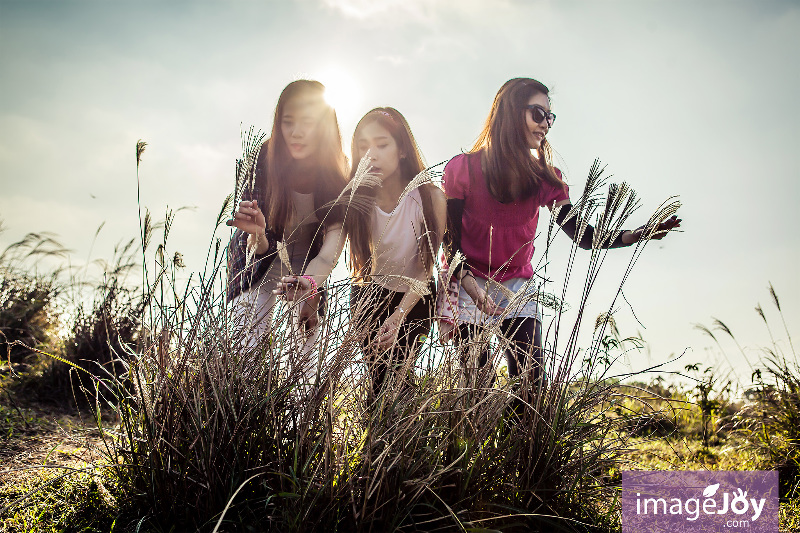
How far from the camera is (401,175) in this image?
297 cm

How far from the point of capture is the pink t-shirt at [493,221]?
108 inches

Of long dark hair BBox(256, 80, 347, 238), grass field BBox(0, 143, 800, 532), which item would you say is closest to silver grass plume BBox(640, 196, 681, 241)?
grass field BBox(0, 143, 800, 532)

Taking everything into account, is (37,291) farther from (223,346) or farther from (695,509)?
(695,509)

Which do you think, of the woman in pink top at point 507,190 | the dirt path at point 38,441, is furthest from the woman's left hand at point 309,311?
Answer: the woman in pink top at point 507,190

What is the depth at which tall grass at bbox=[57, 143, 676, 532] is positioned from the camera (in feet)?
4.70

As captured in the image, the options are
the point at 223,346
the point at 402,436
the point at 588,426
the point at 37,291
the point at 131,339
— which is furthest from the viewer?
the point at 37,291

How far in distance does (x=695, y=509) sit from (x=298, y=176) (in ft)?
7.44

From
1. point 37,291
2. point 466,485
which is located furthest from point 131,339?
point 466,485

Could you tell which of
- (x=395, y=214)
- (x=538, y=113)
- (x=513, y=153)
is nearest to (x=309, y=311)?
(x=395, y=214)

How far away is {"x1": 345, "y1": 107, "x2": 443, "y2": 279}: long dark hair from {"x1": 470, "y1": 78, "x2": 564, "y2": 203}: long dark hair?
0.32 m

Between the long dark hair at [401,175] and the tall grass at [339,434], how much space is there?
36.7 inches

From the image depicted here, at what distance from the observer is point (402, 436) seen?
1.46 m

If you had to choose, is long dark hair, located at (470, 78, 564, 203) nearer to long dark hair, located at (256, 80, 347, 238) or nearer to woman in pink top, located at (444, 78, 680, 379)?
woman in pink top, located at (444, 78, 680, 379)

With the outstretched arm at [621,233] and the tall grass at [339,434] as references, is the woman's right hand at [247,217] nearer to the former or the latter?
the tall grass at [339,434]
